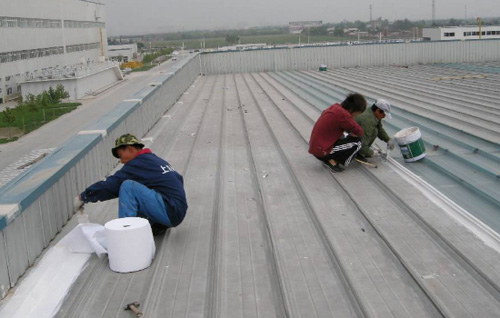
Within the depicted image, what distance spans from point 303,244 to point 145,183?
1279 mm

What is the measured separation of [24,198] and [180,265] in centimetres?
114

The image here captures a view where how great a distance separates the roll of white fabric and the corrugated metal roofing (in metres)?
0.07

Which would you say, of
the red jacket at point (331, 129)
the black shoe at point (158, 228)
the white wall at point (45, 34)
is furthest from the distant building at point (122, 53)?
the black shoe at point (158, 228)

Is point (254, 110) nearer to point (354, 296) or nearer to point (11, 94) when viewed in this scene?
point (354, 296)

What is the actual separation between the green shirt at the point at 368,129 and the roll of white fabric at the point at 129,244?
3380 mm

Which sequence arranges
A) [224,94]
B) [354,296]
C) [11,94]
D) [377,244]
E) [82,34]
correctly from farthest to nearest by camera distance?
[82,34], [11,94], [224,94], [377,244], [354,296]

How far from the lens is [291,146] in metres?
7.94

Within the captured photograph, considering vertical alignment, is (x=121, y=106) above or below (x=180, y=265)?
above

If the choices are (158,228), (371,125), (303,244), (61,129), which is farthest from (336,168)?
(61,129)

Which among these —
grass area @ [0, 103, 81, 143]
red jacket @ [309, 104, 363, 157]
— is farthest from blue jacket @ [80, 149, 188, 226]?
grass area @ [0, 103, 81, 143]

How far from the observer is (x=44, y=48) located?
2211 inches

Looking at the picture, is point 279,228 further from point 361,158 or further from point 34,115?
point 34,115

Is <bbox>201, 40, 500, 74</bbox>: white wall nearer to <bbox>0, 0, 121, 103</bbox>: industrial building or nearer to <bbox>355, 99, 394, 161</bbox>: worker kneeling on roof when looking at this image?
→ <bbox>355, 99, 394, 161</bbox>: worker kneeling on roof

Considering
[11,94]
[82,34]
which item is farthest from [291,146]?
[82,34]
